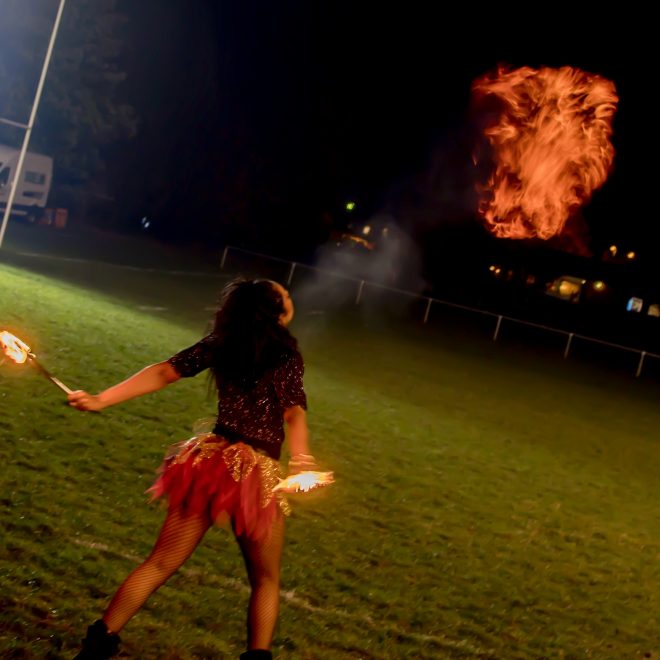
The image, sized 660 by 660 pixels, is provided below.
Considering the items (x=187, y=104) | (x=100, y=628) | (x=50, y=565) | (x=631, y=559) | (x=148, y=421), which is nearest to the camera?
(x=100, y=628)

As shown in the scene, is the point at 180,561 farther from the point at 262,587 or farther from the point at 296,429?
the point at 296,429

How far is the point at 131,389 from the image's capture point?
12.7 feet

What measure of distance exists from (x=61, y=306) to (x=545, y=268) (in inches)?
1384

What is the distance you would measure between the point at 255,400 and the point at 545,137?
2438cm

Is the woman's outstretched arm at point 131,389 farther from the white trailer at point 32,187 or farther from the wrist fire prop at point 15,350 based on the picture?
the white trailer at point 32,187

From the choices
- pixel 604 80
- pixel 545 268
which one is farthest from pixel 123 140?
pixel 604 80

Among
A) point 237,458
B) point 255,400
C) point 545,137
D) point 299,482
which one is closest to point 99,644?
point 237,458

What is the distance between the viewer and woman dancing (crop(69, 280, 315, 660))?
377 cm

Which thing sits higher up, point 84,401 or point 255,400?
point 255,400

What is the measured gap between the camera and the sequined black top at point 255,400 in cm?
388

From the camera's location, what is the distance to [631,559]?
791 centimetres

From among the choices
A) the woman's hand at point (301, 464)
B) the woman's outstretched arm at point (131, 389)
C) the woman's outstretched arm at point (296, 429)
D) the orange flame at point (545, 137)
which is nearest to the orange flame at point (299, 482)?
the woman's hand at point (301, 464)

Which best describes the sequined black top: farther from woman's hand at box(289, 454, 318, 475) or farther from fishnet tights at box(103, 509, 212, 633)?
fishnet tights at box(103, 509, 212, 633)

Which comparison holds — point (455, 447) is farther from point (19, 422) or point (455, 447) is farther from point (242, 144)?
point (242, 144)
